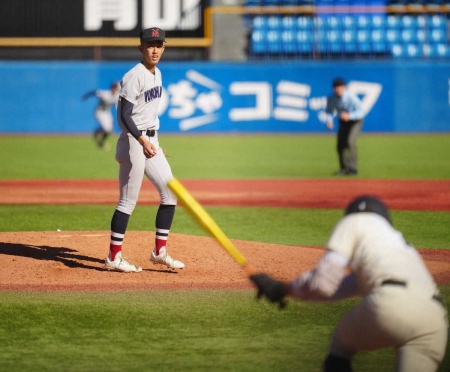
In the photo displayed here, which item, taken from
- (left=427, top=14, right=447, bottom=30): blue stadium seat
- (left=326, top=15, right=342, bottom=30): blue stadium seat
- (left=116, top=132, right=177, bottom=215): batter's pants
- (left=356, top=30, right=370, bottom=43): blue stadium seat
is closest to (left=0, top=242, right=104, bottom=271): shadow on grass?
(left=116, top=132, right=177, bottom=215): batter's pants

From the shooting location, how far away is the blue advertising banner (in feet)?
90.2

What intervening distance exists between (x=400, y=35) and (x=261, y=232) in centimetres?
2045

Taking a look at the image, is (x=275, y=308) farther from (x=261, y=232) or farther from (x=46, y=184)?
(x=46, y=184)

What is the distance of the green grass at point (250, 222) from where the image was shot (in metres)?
10.2

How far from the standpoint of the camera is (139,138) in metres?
7.26

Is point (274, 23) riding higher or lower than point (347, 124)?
higher

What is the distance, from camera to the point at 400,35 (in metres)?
29.4

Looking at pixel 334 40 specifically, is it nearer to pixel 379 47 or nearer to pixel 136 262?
pixel 379 47

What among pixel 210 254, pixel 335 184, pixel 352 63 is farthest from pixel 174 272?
pixel 352 63

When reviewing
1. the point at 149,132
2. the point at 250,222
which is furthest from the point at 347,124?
the point at 149,132

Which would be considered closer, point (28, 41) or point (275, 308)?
point (275, 308)

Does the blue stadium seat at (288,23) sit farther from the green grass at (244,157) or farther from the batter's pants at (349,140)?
the batter's pants at (349,140)

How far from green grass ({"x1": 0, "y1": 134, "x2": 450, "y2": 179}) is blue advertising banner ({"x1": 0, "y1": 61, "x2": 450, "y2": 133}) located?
1.92 ft

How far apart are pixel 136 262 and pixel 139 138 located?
4.86ft
